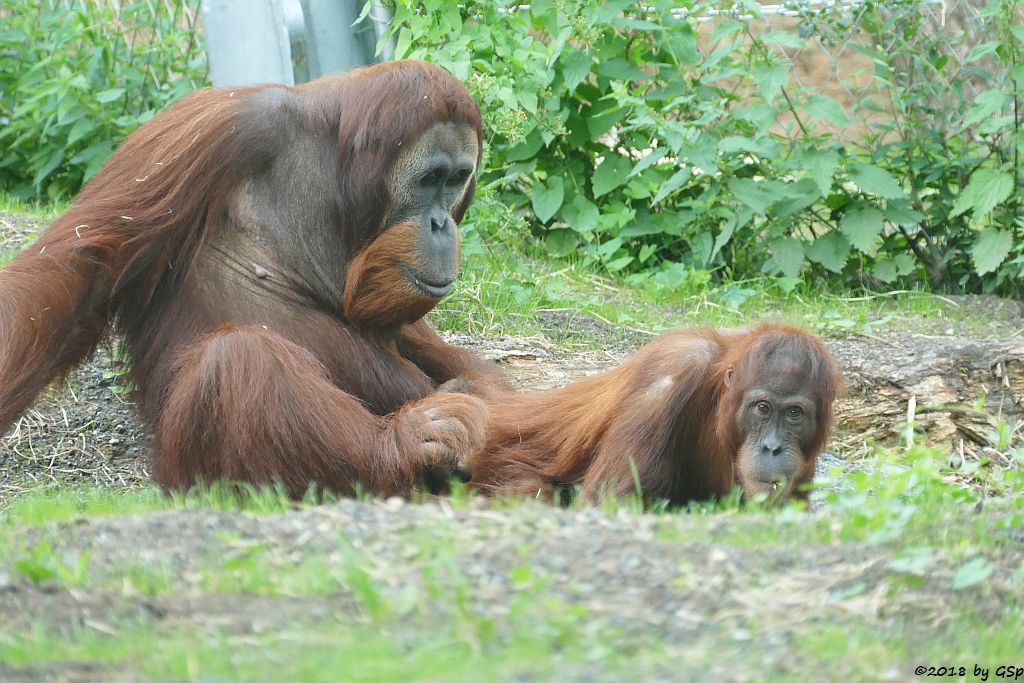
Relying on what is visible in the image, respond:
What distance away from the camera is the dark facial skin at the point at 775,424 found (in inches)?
161

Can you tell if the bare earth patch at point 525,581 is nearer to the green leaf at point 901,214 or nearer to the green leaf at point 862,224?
the green leaf at point 862,224

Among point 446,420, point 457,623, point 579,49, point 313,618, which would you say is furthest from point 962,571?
point 579,49

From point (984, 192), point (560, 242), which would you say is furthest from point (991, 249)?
point (560, 242)

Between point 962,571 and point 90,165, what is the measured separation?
625 cm

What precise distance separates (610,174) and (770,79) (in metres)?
1.15

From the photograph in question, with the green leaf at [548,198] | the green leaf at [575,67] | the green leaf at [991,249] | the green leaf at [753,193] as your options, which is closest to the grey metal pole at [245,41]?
the green leaf at [575,67]

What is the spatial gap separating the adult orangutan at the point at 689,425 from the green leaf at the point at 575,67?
2.96 m

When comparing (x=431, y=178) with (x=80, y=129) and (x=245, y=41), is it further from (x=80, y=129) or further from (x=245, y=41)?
(x=80, y=129)

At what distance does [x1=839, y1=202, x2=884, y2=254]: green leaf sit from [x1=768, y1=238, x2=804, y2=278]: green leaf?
0.28 m

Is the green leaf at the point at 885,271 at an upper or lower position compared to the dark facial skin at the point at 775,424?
lower

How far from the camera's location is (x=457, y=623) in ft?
7.20

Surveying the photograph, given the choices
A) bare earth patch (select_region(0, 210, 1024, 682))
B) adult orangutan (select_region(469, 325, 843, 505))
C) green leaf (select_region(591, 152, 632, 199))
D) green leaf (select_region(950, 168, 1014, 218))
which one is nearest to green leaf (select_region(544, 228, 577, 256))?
green leaf (select_region(591, 152, 632, 199))

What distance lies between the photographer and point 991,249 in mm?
7336

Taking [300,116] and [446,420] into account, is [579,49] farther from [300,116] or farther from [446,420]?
[446,420]
